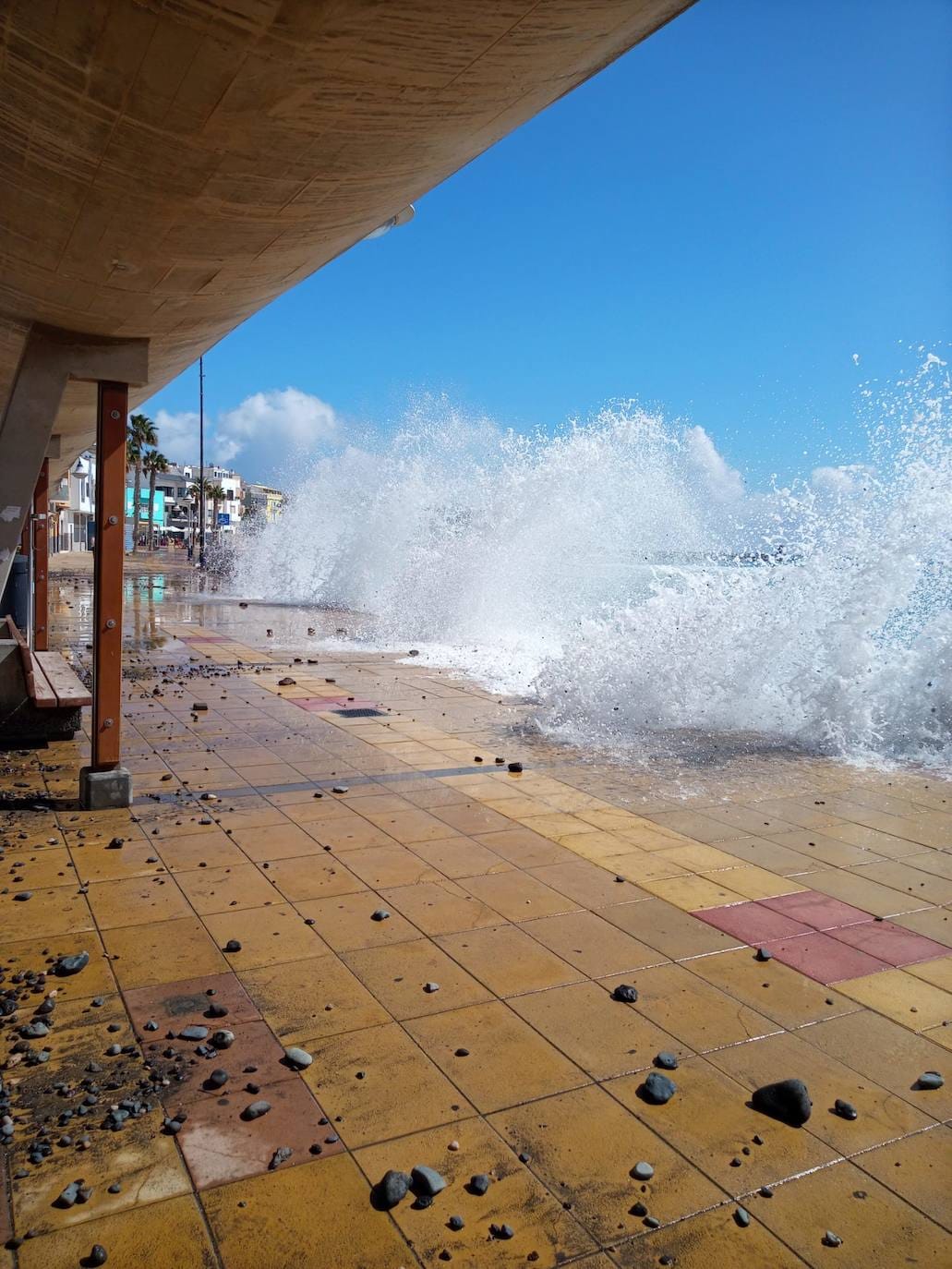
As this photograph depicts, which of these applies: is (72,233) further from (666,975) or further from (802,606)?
(802,606)

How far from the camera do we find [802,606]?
9.78 metres

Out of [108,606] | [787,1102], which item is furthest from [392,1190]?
[108,606]

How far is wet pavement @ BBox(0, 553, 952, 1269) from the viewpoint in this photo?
7.84 feet

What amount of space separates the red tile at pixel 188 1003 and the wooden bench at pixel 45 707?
3.79 metres

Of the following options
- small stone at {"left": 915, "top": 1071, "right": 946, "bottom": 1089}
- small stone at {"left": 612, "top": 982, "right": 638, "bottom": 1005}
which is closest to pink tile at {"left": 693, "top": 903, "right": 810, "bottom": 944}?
small stone at {"left": 612, "top": 982, "right": 638, "bottom": 1005}

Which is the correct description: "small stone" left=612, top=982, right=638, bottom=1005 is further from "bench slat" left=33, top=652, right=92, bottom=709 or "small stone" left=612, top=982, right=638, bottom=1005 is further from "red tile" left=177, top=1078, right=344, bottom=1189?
"bench slat" left=33, top=652, right=92, bottom=709

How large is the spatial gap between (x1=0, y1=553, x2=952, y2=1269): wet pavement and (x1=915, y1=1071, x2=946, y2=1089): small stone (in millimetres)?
14

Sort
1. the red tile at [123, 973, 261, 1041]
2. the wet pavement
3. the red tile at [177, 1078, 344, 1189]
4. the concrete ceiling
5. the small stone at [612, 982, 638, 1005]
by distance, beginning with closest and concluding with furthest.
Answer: the concrete ceiling
the wet pavement
the red tile at [177, 1078, 344, 1189]
the red tile at [123, 973, 261, 1041]
the small stone at [612, 982, 638, 1005]

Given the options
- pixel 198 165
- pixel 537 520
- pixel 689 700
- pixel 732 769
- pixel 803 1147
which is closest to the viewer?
pixel 803 1147

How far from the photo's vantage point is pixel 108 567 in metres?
5.55

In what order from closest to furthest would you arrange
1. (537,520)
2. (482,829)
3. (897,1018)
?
(897,1018)
(482,829)
(537,520)

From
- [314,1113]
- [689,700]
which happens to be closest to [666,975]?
[314,1113]

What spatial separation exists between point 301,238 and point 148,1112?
328 cm

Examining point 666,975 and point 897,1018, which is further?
point 666,975
